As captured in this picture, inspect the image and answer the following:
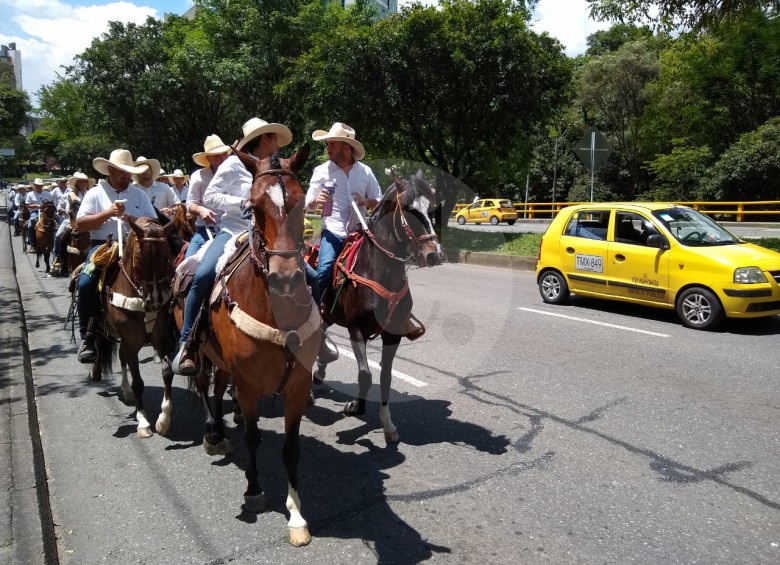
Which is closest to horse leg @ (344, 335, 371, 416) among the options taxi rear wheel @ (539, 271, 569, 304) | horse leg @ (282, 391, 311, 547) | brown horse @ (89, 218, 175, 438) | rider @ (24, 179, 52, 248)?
horse leg @ (282, 391, 311, 547)

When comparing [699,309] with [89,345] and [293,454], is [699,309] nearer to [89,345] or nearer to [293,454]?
[293,454]

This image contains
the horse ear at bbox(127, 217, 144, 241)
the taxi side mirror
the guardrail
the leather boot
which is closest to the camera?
the horse ear at bbox(127, 217, 144, 241)

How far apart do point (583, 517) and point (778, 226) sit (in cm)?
2537

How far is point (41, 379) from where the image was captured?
23.0ft

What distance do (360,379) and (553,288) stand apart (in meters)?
6.70

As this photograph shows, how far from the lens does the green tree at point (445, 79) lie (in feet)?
64.3

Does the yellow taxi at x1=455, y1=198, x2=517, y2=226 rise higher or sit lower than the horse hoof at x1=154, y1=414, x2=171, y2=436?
higher

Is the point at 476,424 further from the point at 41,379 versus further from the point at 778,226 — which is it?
the point at 778,226

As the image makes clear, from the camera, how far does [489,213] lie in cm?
3547

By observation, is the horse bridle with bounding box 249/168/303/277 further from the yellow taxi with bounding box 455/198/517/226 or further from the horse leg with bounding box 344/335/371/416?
the yellow taxi with bounding box 455/198/517/226

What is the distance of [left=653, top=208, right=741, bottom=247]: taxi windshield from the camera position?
31.0 ft

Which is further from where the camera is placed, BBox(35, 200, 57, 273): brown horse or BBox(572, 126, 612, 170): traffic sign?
BBox(35, 200, 57, 273): brown horse

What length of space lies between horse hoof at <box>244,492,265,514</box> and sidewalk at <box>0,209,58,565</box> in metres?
1.14

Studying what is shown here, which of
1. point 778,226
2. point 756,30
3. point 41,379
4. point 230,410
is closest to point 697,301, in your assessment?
point 230,410
